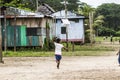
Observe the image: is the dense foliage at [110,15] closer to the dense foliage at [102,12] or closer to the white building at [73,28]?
the dense foliage at [102,12]

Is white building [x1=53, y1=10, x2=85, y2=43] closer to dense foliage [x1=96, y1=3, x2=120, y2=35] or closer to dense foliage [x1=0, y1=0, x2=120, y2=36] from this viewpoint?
dense foliage [x1=0, y1=0, x2=120, y2=36]

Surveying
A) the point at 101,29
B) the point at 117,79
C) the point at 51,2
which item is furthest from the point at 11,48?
the point at 101,29

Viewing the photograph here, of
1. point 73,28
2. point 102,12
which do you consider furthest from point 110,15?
point 73,28

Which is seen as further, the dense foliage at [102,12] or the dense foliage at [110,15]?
the dense foliage at [110,15]

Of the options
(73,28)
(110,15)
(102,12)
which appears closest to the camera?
(73,28)

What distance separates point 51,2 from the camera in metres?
100

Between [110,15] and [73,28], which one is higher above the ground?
[73,28]

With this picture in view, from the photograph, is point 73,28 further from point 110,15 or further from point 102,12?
point 102,12

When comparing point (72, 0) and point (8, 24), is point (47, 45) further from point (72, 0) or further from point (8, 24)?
point (72, 0)

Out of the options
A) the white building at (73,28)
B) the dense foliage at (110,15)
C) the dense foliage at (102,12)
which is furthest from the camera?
the dense foliage at (110,15)

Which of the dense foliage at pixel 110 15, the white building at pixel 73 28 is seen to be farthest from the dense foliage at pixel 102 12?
the white building at pixel 73 28

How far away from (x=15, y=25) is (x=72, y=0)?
63850mm

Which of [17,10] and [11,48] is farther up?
[17,10]

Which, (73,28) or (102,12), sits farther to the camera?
(102,12)
